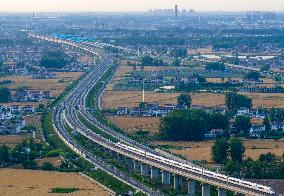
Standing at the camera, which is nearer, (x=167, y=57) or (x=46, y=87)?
(x=46, y=87)

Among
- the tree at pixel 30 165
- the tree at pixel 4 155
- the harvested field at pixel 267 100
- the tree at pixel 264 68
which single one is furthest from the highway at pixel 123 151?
the tree at pixel 264 68

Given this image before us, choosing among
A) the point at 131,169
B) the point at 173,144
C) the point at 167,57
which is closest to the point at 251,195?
the point at 131,169

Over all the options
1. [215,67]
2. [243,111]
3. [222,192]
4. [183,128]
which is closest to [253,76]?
[215,67]

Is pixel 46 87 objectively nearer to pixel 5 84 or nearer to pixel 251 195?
pixel 5 84

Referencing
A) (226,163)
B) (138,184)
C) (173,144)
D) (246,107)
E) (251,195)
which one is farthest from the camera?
(246,107)

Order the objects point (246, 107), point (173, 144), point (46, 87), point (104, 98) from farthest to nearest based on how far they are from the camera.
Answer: point (46, 87) → point (104, 98) → point (246, 107) → point (173, 144)

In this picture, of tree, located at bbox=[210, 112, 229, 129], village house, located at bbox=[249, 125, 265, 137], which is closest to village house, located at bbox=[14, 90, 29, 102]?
tree, located at bbox=[210, 112, 229, 129]

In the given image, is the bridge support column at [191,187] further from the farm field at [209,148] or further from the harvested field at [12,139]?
the harvested field at [12,139]

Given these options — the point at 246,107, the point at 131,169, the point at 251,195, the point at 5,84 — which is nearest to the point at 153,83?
the point at 5,84
